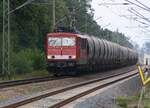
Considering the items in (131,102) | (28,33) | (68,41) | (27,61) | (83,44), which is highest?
(28,33)

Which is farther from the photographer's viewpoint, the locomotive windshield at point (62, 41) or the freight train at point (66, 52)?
the locomotive windshield at point (62, 41)

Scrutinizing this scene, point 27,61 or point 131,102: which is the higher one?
point 27,61

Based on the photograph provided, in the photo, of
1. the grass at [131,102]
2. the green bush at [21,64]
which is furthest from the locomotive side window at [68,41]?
the grass at [131,102]

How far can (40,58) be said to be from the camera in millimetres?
52875

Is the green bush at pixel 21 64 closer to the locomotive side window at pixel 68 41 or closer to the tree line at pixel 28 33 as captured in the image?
the tree line at pixel 28 33

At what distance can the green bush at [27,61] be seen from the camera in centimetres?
4688

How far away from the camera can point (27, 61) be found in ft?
158

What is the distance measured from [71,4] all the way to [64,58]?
2811 inches

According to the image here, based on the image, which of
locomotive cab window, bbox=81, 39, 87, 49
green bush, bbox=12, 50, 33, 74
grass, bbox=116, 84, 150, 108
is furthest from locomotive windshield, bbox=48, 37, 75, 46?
grass, bbox=116, 84, 150, 108

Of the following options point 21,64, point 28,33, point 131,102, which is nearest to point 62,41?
point 21,64

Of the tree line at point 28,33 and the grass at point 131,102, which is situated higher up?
the tree line at point 28,33

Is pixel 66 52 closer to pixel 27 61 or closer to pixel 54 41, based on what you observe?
pixel 54 41

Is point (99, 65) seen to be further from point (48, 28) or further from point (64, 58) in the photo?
point (48, 28)

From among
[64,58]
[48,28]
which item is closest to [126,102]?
[64,58]
